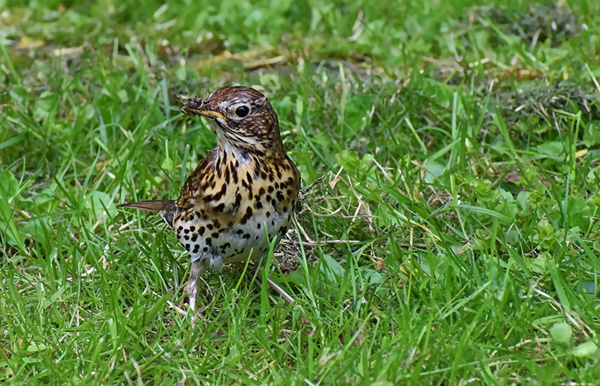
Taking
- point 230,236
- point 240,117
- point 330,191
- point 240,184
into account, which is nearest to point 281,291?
point 230,236

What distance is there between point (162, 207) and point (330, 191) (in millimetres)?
963

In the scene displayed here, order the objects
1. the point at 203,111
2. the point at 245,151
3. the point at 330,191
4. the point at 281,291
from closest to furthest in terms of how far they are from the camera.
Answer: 1. the point at 203,111
2. the point at 245,151
3. the point at 281,291
4. the point at 330,191

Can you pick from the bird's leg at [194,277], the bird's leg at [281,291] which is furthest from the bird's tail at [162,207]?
the bird's leg at [281,291]

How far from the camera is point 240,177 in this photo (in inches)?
162

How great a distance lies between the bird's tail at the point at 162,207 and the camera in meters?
4.60

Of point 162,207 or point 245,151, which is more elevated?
point 245,151

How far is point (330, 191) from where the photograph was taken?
16.7 feet

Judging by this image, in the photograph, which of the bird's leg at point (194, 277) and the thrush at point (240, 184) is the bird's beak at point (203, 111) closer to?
the thrush at point (240, 184)

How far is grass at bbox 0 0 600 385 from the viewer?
3.80m

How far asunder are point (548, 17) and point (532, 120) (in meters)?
1.75

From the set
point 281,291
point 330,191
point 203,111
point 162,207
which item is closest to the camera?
point 203,111

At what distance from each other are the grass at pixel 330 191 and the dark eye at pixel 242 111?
77 centimetres

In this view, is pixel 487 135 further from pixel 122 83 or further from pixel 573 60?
pixel 122 83

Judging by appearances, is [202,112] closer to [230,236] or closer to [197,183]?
[197,183]
